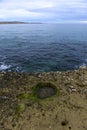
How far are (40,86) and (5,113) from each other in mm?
3887

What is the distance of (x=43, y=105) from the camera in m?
14.5

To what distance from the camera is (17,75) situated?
1980cm

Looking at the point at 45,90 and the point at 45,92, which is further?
the point at 45,90

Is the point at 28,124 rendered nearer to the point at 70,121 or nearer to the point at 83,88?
the point at 70,121

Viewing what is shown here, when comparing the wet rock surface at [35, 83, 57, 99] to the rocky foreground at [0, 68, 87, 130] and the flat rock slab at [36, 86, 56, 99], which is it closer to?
the flat rock slab at [36, 86, 56, 99]

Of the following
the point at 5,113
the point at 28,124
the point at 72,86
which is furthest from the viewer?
the point at 72,86

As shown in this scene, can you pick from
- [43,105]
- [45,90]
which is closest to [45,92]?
[45,90]

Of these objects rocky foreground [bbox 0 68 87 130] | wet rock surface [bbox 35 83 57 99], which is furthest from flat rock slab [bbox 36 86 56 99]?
rocky foreground [bbox 0 68 87 130]

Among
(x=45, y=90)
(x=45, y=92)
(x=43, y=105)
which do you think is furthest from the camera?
(x=45, y=90)

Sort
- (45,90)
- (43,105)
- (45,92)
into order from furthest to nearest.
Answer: (45,90) < (45,92) < (43,105)

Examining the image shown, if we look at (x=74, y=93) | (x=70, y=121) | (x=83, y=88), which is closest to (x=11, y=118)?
(x=70, y=121)

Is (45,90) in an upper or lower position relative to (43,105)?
upper

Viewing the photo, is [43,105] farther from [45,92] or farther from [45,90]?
[45,90]

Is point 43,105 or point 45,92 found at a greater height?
point 45,92
